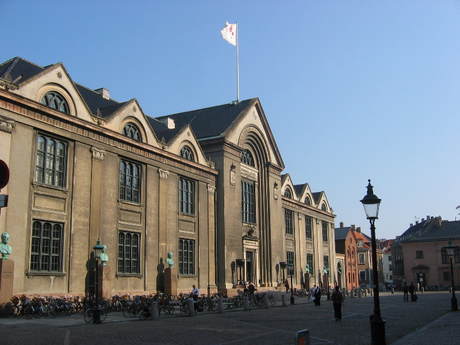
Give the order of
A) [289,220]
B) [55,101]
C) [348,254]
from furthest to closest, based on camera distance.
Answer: [348,254] → [289,220] → [55,101]

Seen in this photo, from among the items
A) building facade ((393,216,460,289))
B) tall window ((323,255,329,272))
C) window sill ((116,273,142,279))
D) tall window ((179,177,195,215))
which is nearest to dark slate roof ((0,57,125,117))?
tall window ((179,177,195,215))

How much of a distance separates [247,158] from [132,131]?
57.3 feet

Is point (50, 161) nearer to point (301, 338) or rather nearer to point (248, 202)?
point (301, 338)

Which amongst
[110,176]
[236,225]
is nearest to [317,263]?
[236,225]

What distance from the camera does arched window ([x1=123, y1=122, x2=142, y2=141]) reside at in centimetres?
3450

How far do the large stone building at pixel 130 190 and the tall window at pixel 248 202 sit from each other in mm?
182

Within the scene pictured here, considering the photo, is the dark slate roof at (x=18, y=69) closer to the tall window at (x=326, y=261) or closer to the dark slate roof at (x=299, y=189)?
the dark slate roof at (x=299, y=189)

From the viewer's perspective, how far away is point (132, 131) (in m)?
35.1

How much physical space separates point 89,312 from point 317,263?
157ft

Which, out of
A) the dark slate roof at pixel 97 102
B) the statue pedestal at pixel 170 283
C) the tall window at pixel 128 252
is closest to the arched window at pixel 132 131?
the dark slate roof at pixel 97 102

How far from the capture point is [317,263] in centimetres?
6681

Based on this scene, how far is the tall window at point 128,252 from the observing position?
32.7m

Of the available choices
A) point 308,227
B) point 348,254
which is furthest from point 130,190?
point 348,254

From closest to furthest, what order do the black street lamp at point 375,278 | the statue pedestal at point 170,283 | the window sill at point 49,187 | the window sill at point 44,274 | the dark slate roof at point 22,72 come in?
the black street lamp at point 375,278, the window sill at point 44,274, the window sill at point 49,187, the dark slate roof at point 22,72, the statue pedestal at point 170,283
